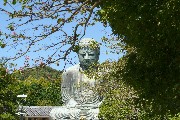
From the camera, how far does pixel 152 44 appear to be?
21.0 ft


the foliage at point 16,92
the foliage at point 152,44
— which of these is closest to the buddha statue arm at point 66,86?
the foliage at point 16,92

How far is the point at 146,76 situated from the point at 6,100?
17555 millimetres

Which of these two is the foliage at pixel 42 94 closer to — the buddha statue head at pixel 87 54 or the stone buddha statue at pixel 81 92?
the stone buddha statue at pixel 81 92

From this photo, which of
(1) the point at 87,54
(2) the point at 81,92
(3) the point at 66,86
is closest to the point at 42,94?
(3) the point at 66,86

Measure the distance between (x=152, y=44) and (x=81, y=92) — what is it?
8167 millimetres

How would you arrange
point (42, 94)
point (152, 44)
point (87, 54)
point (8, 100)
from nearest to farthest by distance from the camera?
point (152, 44) → point (87, 54) → point (8, 100) → point (42, 94)

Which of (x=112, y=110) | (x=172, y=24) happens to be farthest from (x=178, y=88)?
(x=112, y=110)

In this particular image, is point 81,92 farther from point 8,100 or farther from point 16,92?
point 16,92

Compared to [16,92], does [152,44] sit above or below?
above

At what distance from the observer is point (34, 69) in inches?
271

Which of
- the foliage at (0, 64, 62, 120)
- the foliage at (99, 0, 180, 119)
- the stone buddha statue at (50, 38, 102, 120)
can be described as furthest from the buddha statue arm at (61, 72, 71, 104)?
the foliage at (99, 0, 180, 119)

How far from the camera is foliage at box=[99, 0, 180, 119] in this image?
593 cm

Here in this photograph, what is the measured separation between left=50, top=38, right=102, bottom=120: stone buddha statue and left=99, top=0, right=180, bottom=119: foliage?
21.9 feet

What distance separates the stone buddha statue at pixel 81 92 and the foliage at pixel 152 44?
6683 mm
